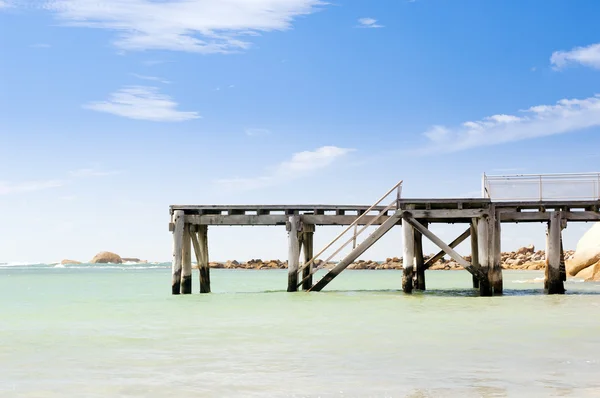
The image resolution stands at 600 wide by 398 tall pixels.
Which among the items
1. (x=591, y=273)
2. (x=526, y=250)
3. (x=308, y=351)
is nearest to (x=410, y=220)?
(x=308, y=351)

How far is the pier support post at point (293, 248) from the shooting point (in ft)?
90.2

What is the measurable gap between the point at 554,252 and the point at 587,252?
21.2 m

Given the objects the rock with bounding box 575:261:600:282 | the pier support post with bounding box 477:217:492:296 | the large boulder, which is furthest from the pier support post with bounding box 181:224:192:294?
the large boulder

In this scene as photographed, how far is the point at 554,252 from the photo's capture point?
26812mm

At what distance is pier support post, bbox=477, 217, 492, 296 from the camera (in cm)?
2597

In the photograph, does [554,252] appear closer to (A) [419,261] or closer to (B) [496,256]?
(B) [496,256]

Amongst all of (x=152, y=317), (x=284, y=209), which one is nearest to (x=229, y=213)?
(x=284, y=209)

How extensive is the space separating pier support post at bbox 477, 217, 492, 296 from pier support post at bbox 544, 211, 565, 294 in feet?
7.89

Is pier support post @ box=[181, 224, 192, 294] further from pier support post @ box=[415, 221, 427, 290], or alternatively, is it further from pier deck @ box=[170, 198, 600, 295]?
pier support post @ box=[415, 221, 427, 290]

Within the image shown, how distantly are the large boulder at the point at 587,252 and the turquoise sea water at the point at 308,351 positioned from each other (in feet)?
74.3

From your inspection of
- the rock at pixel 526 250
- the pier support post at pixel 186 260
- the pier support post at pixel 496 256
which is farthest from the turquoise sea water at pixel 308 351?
the rock at pixel 526 250

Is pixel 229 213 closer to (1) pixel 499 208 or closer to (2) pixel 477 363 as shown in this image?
(1) pixel 499 208

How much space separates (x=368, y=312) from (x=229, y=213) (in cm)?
833

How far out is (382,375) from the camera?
11.3 m
